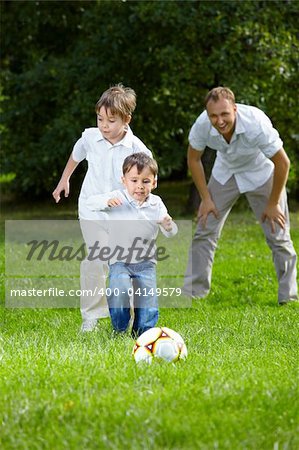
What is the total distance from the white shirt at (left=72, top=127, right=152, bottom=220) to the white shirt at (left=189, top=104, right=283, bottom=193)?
142 centimetres

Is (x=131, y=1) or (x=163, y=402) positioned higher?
(x=131, y=1)

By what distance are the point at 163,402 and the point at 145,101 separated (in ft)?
42.5

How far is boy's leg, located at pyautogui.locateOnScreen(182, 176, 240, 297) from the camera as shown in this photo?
865 cm

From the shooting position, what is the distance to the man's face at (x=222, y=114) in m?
7.89

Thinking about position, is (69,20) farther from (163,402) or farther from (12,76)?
(163,402)

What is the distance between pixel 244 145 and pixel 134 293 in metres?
2.22

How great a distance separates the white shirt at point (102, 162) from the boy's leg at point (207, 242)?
1814 mm

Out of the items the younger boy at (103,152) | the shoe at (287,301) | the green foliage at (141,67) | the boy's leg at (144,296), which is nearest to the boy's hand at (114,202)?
the younger boy at (103,152)

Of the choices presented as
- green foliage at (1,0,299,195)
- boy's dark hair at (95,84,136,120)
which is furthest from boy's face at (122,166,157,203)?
green foliage at (1,0,299,195)

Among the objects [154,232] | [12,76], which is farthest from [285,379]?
[12,76]

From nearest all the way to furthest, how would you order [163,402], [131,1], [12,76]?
[163,402], [131,1], [12,76]

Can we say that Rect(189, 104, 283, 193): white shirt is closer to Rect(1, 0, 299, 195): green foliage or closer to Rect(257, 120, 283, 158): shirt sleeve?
Rect(257, 120, 283, 158): shirt sleeve

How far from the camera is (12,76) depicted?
18297mm

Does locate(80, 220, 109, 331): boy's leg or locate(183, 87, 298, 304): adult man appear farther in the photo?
locate(183, 87, 298, 304): adult man
